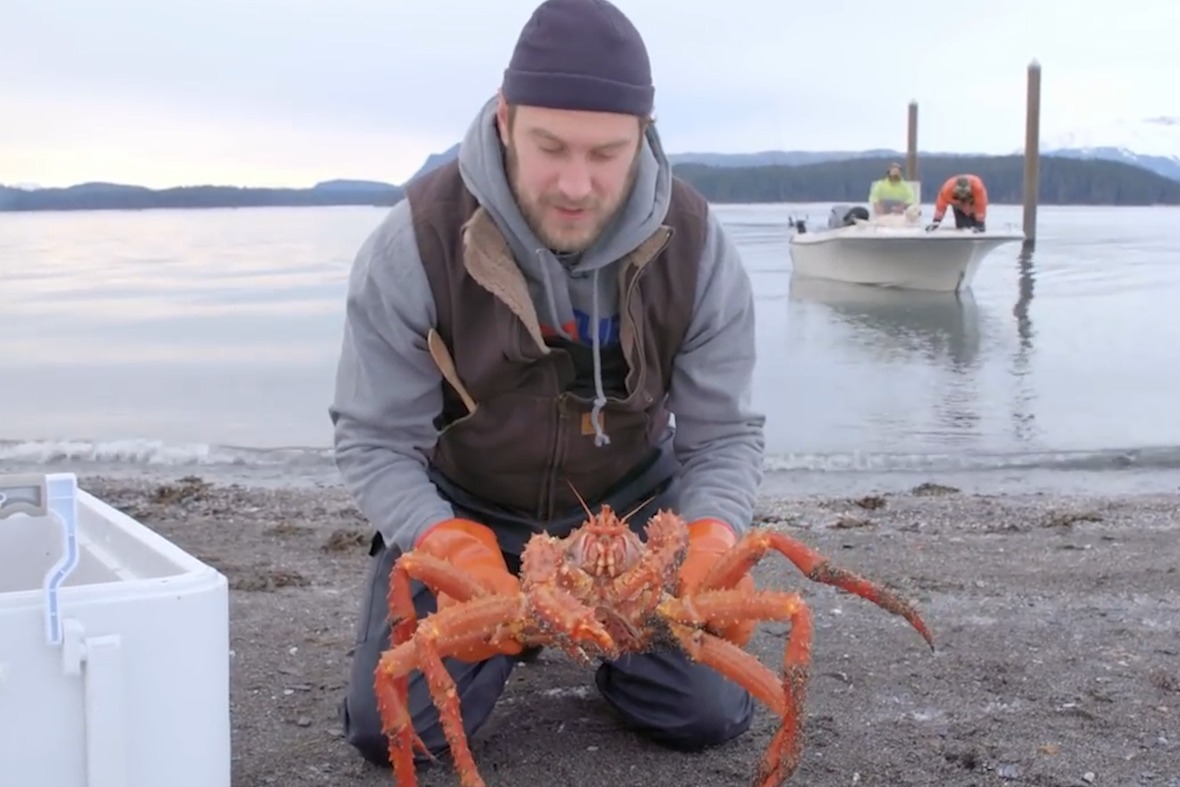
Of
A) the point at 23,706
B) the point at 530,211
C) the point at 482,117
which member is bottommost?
the point at 23,706

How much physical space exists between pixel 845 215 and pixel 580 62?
2455cm

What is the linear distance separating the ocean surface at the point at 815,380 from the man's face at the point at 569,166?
5.69 meters

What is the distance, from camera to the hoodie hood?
3.40 m

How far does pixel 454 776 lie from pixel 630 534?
953mm

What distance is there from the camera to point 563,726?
373 cm

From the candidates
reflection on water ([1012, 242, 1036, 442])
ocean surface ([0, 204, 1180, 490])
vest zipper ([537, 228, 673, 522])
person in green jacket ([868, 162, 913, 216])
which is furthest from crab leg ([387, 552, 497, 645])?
person in green jacket ([868, 162, 913, 216])

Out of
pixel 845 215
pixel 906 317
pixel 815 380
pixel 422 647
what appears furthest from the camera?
pixel 845 215

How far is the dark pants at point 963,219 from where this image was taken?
24.2 meters

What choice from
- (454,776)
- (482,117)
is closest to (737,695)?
(454,776)

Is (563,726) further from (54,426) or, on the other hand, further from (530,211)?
(54,426)

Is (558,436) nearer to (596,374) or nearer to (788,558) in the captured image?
(596,374)

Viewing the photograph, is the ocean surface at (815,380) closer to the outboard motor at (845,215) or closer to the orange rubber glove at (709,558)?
the outboard motor at (845,215)

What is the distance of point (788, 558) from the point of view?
3145 millimetres

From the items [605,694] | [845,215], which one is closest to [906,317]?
[845,215]
